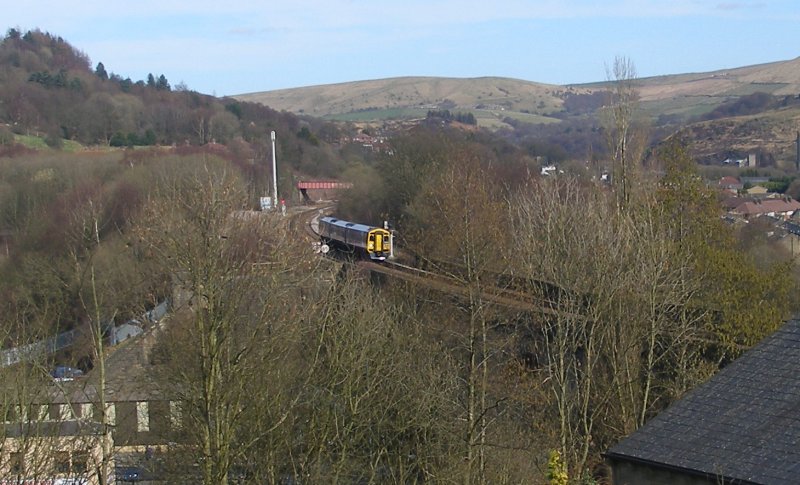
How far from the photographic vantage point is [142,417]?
656 inches

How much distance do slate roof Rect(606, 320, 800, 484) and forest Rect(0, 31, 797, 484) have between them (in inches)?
40.9

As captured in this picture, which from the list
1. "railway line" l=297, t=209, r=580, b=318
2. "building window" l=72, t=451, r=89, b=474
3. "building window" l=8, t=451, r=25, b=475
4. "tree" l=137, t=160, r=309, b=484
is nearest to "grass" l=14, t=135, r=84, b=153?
"railway line" l=297, t=209, r=580, b=318

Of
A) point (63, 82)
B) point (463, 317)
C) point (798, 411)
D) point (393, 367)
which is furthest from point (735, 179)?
point (798, 411)

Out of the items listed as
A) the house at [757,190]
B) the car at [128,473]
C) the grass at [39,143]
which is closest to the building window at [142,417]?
the car at [128,473]

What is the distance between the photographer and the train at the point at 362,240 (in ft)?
108

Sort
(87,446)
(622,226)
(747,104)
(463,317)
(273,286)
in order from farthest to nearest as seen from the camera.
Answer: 1. (747,104)
2. (463,317)
3. (622,226)
4. (273,286)
5. (87,446)

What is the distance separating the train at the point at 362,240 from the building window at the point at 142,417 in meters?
14.9

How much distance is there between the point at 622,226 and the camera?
17344mm

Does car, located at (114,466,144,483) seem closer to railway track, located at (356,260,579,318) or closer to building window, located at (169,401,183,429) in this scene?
building window, located at (169,401,183,429)

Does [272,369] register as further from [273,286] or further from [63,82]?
[63,82]

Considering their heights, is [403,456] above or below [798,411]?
below

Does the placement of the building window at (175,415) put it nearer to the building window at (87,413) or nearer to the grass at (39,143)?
the building window at (87,413)

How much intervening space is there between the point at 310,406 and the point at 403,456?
2488 mm

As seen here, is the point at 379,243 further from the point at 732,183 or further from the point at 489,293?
the point at 732,183
